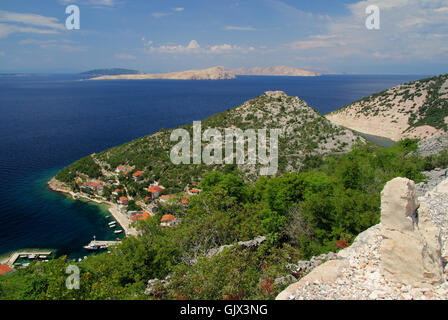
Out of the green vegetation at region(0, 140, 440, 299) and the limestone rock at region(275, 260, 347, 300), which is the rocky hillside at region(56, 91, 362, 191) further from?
the limestone rock at region(275, 260, 347, 300)

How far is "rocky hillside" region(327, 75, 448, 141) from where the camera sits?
69.6 m

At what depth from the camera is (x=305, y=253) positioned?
16.0 meters

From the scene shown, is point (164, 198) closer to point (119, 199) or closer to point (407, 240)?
point (119, 199)

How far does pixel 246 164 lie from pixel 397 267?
116 ft

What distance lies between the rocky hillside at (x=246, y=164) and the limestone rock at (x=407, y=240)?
104ft

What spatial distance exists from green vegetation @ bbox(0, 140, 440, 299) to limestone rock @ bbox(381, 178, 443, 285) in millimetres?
4119

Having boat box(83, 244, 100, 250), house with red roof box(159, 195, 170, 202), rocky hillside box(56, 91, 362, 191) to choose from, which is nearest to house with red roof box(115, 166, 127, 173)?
rocky hillside box(56, 91, 362, 191)

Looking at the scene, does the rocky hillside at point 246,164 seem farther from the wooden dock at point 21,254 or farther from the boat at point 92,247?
the wooden dock at point 21,254

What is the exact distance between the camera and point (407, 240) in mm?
8055

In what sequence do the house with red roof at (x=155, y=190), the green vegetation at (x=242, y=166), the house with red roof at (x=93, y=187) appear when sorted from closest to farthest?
the house with red roof at (x=155, y=190) < the green vegetation at (x=242, y=166) < the house with red roof at (x=93, y=187)

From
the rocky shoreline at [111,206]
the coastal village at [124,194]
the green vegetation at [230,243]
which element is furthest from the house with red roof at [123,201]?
the green vegetation at [230,243]

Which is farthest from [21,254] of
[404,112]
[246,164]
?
[404,112]

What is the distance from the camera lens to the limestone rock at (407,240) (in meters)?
7.86
